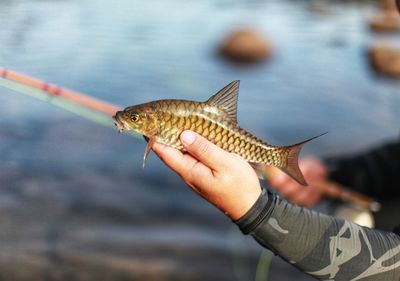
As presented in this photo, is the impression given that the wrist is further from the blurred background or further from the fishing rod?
the blurred background

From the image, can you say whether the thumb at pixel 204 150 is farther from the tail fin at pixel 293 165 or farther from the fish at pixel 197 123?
the tail fin at pixel 293 165

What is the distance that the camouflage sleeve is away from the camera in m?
2.51

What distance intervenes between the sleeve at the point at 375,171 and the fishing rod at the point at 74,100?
0.32 feet

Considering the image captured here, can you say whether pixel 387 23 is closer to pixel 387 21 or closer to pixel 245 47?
pixel 387 21

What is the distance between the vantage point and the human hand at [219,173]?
7.79ft

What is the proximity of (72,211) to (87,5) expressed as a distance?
645 inches

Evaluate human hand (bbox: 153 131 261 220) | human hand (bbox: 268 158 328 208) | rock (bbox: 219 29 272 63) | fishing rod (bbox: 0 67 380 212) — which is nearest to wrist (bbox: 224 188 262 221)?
human hand (bbox: 153 131 261 220)

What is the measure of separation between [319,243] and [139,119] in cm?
93

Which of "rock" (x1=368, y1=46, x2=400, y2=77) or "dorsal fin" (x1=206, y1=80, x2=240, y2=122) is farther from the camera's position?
"rock" (x1=368, y1=46, x2=400, y2=77)

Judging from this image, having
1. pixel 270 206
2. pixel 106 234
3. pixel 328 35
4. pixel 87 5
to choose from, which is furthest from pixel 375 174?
pixel 87 5

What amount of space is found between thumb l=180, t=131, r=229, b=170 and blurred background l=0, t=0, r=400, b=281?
3771mm

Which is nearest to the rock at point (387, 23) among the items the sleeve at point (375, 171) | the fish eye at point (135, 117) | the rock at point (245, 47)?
the rock at point (245, 47)

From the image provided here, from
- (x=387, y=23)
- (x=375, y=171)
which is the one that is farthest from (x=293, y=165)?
(x=387, y=23)

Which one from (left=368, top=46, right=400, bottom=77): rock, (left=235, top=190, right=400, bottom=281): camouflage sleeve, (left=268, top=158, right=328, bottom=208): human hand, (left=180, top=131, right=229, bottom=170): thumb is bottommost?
(left=368, top=46, right=400, bottom=77): rock
